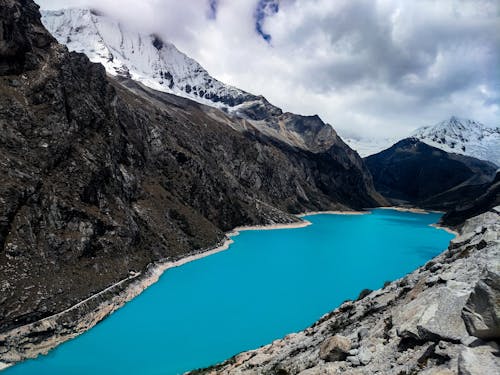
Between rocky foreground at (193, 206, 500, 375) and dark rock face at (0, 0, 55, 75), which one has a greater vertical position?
dark rock face at (0, 0, 55, 75)

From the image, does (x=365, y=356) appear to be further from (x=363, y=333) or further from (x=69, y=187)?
(x=69, y=187)

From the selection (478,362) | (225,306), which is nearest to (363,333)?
(478,362)

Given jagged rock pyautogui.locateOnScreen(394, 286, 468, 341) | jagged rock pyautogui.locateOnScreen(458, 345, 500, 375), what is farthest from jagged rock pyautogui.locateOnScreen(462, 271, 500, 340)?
jagged rock pyautogui.locateOnScreen(394, 286, 468, 341)

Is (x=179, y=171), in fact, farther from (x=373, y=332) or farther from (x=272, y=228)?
(x=373, y=332)

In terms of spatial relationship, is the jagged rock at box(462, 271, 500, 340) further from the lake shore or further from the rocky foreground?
the lake shore

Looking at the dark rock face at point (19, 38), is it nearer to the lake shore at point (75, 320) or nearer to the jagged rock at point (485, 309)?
the lake shore at point (75, 320)

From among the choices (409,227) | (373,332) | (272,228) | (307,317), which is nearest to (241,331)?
(307,317)

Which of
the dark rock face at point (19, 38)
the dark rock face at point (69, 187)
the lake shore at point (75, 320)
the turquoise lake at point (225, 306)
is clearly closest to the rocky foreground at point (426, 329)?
the turquoise lake at point (225, 306)
